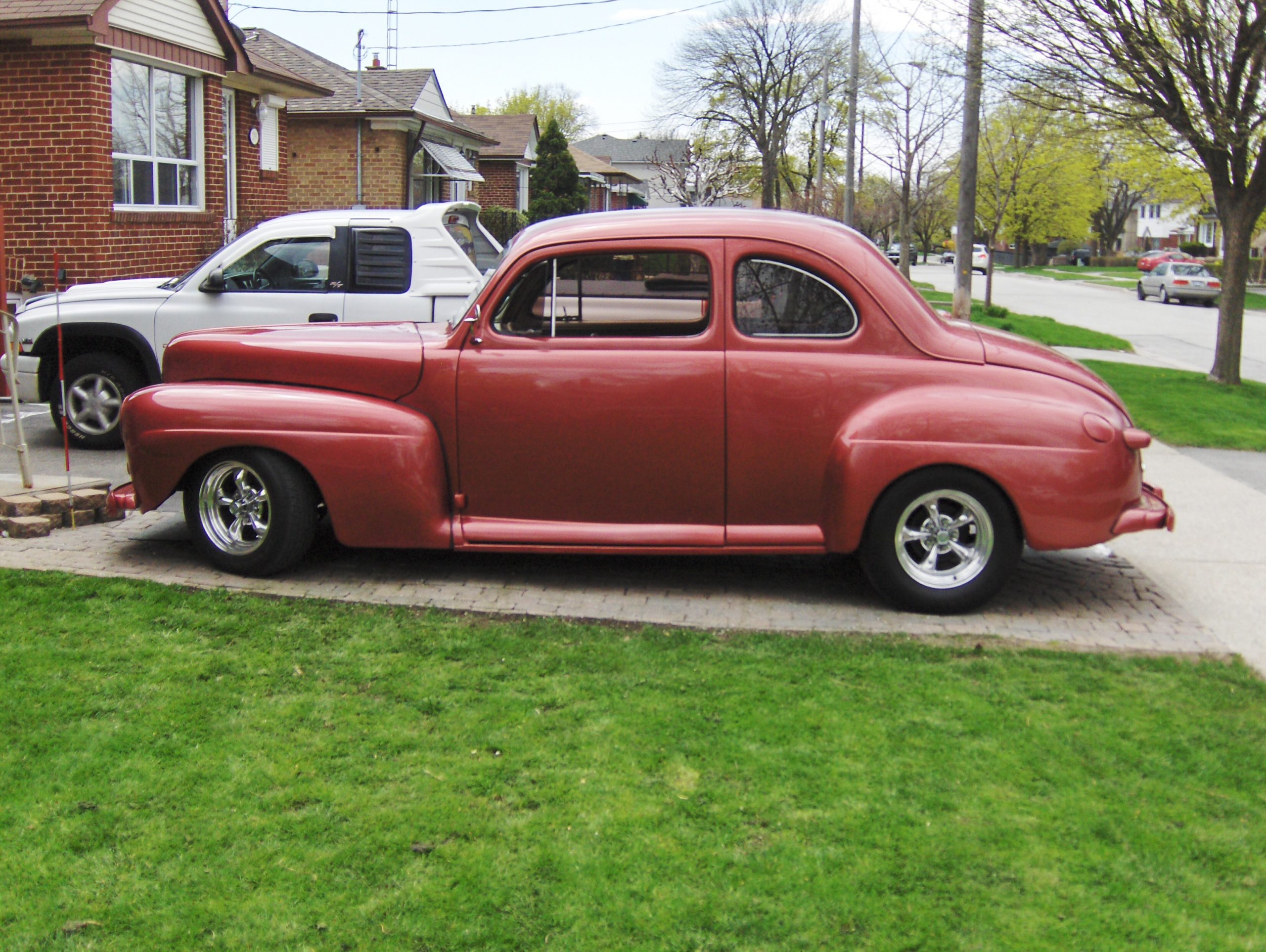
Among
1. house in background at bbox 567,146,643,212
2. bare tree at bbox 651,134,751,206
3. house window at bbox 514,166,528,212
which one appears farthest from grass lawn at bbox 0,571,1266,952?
house in background at bbox 567,146,643,212

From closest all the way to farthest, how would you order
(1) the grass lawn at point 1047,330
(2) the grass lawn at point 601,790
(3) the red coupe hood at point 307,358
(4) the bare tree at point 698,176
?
(2) the grass lawn at point 601,790 → (3) the red coupe hood at point 307,358 → (1) the grass lawn at point 1047,330 → (4) the bare tree at point 698,176

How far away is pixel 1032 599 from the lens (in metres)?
6.31

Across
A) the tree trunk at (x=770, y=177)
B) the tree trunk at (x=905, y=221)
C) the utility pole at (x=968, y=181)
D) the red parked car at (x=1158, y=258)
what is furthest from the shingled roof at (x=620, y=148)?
the utility pole at (x=968, y=181)

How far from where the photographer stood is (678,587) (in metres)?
6.40

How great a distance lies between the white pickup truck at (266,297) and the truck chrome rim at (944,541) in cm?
457

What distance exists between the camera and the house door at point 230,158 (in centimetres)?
1919

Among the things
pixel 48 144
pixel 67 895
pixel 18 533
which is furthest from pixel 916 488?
pixel 48 144

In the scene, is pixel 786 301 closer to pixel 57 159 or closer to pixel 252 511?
pixel 252 511

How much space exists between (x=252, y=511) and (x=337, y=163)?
989 inches

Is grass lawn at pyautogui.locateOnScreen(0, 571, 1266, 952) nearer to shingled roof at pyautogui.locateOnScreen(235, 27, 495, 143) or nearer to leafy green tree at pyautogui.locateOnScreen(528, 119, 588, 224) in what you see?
shingled roof at pyautogui.locateOnScreen(235, 27, 495, 143)

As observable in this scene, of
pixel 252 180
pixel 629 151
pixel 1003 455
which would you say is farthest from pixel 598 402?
pixel 629 151

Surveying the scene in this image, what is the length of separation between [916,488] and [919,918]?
2.76 metres

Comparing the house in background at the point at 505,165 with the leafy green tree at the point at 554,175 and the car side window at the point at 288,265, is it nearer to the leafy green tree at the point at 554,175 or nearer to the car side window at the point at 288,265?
the leafy green tree at the point at 554,175

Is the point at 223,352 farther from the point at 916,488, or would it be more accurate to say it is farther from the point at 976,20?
the point at 976,20
